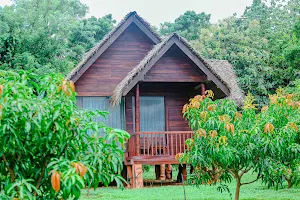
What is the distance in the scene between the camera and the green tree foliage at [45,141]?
3894 millimetres

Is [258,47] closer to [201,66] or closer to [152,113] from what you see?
[152,113]

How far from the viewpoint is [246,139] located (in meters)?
7.41

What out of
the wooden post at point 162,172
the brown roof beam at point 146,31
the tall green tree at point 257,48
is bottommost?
the wooden post at point 162,172

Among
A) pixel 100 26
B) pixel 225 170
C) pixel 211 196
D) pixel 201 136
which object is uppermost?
pixel 100 26

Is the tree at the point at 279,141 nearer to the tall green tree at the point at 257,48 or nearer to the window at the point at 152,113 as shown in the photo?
the window at the point at 152,113

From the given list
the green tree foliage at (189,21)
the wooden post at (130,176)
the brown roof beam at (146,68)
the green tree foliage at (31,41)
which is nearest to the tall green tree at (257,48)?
the green tree foliage at (189,21)

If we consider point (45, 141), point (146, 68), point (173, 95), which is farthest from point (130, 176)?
point (45, 141)

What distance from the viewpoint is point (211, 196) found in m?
10.9

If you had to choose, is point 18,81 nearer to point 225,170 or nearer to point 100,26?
point 225,170

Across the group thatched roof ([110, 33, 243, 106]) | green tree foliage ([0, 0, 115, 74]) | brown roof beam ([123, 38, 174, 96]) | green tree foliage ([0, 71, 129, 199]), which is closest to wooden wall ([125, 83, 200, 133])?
thatched roof ([110, 33, 243, 106])

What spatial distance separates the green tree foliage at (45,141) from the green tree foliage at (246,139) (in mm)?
3199

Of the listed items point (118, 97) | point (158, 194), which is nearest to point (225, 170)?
point (158, 194)

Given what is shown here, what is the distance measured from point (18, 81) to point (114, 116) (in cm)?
1132

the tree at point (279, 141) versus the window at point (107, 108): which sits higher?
the window at point (107, 108)
